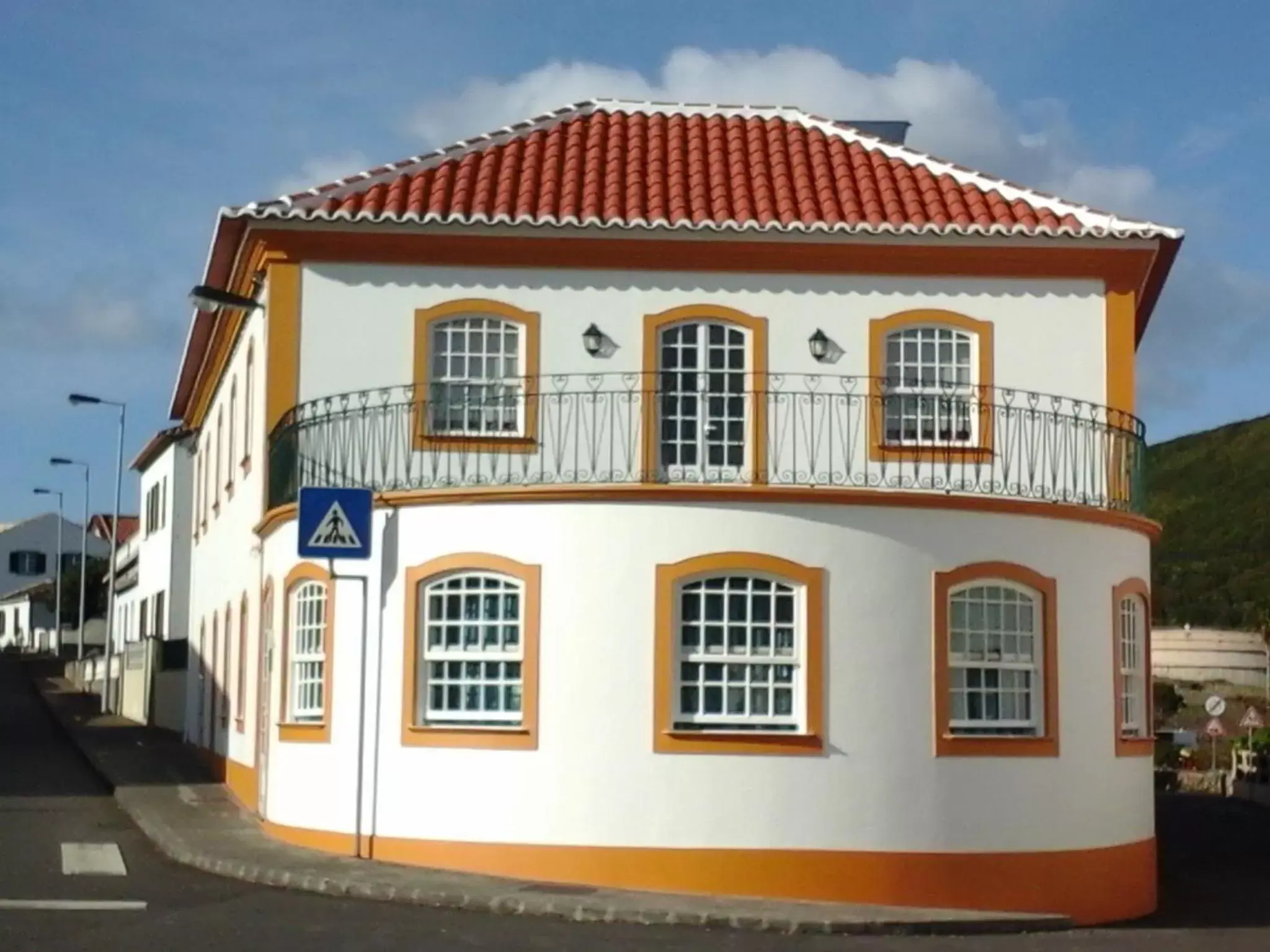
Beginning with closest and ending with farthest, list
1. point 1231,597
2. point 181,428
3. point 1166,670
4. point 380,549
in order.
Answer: point 380,549 → point 181,428 → point 1166,670 → point 1231,597

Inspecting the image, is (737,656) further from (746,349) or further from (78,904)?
(78,904)

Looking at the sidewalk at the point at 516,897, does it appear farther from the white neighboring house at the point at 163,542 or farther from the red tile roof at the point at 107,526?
the red tile roof at the point at 107,526

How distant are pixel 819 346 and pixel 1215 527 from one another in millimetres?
140790

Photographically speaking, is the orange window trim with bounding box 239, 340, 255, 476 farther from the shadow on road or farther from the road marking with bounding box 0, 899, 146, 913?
the shadow on road

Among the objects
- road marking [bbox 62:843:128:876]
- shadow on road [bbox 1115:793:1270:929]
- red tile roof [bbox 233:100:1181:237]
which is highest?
red tile roof [bbox 233:100:1181:237]

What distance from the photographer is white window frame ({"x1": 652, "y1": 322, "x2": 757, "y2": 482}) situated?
62.1 ft

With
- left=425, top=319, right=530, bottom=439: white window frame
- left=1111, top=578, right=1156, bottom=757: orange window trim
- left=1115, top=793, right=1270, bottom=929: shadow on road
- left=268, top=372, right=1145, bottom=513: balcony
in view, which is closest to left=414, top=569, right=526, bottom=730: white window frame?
left=268, top=372, right=1145, bottom=513: balcony

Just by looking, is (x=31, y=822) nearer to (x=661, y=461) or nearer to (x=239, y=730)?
(x=239, y=730)

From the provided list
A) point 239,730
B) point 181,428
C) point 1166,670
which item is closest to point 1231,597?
point 1166,670

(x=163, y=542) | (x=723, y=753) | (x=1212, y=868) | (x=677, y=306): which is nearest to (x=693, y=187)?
(x=677, y=306)

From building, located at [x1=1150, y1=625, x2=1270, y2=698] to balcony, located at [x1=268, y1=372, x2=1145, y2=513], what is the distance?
7427 centimetres

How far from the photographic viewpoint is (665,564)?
16406mm

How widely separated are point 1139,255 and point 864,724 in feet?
21.0

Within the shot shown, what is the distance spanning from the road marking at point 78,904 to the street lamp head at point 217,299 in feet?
23.3
